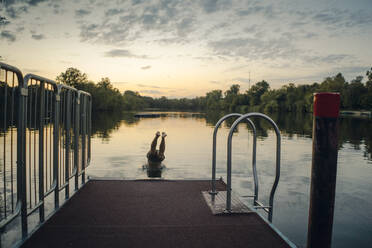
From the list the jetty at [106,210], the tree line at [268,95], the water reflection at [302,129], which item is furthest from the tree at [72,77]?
the jetty at [106,210]

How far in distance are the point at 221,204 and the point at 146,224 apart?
138 centimetres

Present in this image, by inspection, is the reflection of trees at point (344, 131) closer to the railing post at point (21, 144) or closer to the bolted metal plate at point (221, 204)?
the bolted metal plate at point (221, 204)

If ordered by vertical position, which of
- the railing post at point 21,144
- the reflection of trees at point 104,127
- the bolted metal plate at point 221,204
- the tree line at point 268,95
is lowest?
the reflection of trees at point 104,127

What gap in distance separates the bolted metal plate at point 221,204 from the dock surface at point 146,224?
0.09 meters

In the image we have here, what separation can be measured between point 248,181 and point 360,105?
88.6 metres

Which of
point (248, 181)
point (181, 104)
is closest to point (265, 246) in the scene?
point (248, 181)

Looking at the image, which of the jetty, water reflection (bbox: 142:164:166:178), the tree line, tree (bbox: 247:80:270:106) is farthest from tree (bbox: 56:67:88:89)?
the jetty

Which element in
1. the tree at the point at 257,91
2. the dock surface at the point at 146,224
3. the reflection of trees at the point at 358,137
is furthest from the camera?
the tree at the point at 257,91

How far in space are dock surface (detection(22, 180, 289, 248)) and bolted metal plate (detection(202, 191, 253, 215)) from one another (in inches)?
3.4

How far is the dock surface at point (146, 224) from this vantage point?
3127 millimetres

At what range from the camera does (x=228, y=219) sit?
3.80 m

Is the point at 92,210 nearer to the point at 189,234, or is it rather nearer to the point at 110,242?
the point at 110,242

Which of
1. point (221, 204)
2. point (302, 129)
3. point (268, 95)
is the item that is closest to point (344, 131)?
point (302, 129)

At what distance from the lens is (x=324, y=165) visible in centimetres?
191
